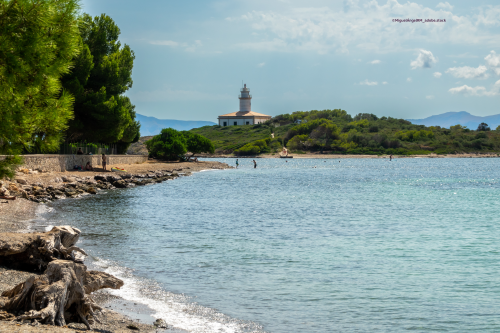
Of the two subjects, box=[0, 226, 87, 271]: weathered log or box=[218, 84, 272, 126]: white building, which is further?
box=[218, 84, 272, 126]: white building

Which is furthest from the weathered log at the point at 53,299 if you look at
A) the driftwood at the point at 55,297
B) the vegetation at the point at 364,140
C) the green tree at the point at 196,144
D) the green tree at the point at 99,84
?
the vegetation at the point at 364,140

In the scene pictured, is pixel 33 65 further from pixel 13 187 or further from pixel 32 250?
pixel 13 187

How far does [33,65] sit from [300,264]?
8729 mm

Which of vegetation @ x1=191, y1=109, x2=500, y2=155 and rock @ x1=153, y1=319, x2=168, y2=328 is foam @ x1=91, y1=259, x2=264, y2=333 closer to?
rock @ x1=153, y1=319, x2=168, y2=328

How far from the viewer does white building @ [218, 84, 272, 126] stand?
631 ft

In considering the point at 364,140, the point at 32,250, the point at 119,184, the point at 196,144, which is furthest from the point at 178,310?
the point at 364,140

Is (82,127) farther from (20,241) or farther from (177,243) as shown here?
(20,241)

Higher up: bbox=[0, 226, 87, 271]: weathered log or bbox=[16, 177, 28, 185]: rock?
bbox=[16, 177, 28, 185]: rock

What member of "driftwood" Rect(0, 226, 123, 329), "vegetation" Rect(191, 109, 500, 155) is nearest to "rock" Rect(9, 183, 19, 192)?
"driftwood" Rect(0, 226, 123, 329)

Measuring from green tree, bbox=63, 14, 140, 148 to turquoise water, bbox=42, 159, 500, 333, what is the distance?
58.5 feet

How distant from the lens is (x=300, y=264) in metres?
13.3

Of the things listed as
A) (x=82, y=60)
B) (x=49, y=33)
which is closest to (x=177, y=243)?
(x=49, y=33)

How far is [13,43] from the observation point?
7.79 m

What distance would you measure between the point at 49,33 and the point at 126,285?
18.6 feet
